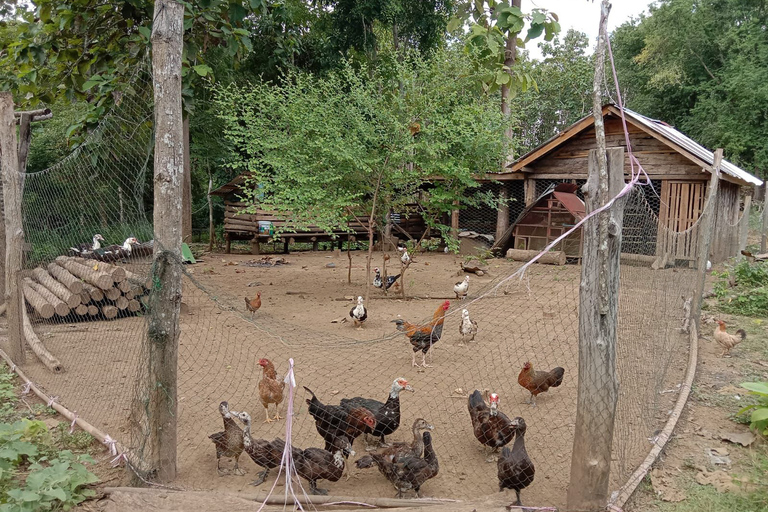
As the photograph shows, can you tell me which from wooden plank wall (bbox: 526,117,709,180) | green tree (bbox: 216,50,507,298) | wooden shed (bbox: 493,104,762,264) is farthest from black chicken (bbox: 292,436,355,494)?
wooden plank wall (bbox: 526,117,709,180)

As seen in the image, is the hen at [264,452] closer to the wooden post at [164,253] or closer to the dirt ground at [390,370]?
the dirt ground at [390,370]

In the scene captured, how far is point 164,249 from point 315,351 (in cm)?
329

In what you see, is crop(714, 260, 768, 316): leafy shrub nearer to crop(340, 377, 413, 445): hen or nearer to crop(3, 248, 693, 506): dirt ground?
crop(3, 248, 693, 506): dirt ground

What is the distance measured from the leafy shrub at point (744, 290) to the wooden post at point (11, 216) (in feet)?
32.3

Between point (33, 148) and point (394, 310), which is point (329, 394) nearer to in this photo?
point (394, 310)

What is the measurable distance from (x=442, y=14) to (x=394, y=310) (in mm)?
13132

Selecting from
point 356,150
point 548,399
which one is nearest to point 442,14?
point 356,150

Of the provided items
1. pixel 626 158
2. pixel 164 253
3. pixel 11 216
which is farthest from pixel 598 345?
pixel 626 158

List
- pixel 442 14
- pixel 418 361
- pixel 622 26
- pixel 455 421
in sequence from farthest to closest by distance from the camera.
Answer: pixel 622 26
pixel 442 14
pixel 418 361
pixel 455 421

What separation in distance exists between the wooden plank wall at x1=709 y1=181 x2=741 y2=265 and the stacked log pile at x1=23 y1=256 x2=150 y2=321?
1292cm

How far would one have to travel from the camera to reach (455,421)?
15.7 feet

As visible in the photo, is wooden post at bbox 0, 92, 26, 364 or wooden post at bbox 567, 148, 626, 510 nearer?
wooden post at bbox 567, 148, 626, 510

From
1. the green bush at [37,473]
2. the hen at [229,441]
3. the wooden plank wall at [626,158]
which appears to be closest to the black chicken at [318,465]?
the hen at [229,441]

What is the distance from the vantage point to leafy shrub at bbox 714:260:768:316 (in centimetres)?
877
